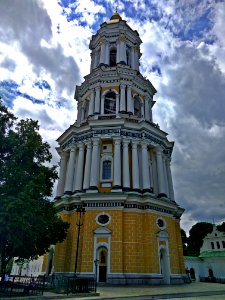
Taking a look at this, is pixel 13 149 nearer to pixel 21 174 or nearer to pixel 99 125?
pixel 21 174

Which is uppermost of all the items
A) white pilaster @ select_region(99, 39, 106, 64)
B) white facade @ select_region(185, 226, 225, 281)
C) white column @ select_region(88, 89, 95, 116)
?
white pilaster @ select_region(99, 39, 106, 64)

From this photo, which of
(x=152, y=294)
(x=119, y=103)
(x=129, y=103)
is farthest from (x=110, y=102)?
(x=152, y=294)

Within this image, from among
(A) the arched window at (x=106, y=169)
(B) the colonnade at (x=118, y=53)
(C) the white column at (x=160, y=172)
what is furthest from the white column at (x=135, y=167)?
(B) the colonnade at (x=118, y=53)

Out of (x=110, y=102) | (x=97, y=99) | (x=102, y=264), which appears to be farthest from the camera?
(x=110, y=102)

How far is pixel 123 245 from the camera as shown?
2248cm

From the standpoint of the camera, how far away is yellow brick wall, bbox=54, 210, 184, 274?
2191 centimetres

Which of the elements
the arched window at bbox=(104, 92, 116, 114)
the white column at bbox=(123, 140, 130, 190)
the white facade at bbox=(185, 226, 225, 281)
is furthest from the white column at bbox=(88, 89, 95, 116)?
the white facade at bbox=(185, 226, 225, 281)

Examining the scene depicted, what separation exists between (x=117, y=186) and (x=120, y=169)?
6.43 feet

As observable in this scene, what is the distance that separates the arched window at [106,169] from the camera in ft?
89.0

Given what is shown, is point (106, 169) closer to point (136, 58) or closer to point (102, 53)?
point (102, 53)

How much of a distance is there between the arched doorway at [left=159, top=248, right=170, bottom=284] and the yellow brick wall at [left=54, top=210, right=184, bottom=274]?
513 mm

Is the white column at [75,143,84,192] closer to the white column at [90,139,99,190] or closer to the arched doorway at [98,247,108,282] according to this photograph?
the white column at [90,139,99,190]

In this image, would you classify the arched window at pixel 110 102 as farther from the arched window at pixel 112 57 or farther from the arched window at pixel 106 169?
the arched window at pixel 106 169

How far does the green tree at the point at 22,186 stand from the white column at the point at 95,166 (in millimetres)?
7556
